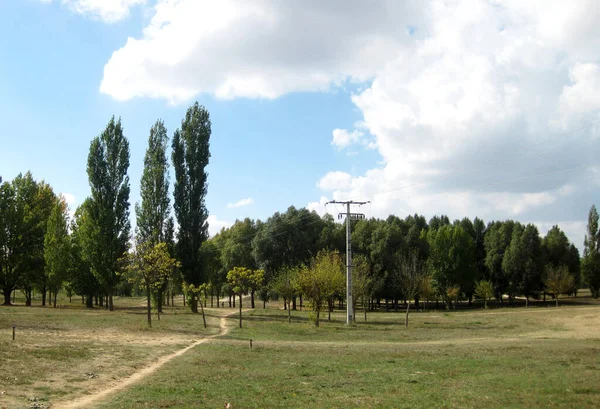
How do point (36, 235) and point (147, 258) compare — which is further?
point (36, 235)

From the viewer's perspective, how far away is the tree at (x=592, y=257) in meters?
96.7

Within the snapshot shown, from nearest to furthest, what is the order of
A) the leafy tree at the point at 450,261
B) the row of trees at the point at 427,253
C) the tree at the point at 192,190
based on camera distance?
the tree at the point at 192,190
the row of trees at the point at 427,253
the leafy tree at the point at 450,261

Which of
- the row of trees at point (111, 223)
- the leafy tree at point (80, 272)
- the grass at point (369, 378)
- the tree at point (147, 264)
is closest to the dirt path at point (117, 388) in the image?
the grass at point (369, 378)

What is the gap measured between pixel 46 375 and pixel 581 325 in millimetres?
46329

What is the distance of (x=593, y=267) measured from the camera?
96688 millimetres

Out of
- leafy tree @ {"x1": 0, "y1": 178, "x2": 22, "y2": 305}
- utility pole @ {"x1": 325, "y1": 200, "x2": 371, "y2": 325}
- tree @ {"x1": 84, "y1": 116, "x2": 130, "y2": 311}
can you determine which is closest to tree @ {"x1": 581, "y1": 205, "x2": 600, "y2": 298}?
utility pole @ {"x1": 325, "y1": 200, "x2": 371, "y2": 325}

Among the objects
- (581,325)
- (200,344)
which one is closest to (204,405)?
(200,344)

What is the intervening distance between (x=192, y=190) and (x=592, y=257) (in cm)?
8254

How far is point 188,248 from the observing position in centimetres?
5709

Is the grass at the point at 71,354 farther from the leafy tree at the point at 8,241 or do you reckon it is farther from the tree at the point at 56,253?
the leafy tree at the point at 8,241

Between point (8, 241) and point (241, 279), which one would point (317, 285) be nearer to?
point (241, 279)

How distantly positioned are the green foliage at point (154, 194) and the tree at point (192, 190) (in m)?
1.45

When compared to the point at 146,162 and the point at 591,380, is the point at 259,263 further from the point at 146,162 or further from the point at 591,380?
the point at 591,380

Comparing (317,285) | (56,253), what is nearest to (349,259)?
(317,285)
